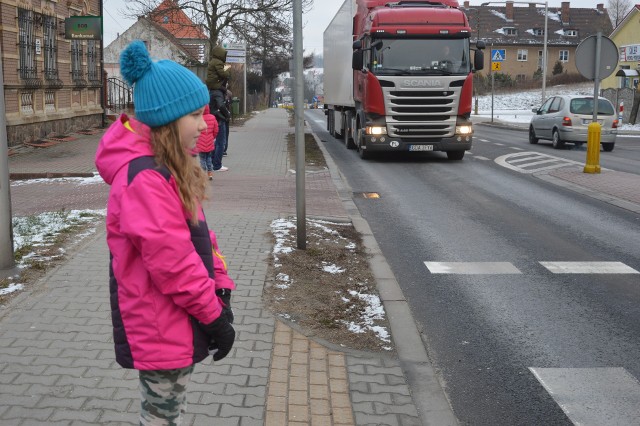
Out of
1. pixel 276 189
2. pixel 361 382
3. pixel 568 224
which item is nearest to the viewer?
pixel 361 382

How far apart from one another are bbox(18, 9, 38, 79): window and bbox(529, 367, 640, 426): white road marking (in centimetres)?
1797

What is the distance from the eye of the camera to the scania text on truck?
57.1 ft

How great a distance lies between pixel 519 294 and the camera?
686cm

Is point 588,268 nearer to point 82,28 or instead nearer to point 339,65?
point 339,65

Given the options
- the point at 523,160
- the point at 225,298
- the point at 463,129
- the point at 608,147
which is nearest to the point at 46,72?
the point at 463,129

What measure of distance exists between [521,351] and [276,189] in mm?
7726

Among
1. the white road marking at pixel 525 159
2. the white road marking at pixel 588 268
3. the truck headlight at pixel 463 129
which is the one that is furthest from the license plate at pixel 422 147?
the white road marking at pixel 588 268

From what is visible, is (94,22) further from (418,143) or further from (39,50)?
(418,143)

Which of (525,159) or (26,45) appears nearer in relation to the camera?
(525,159)

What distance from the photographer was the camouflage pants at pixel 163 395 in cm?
281

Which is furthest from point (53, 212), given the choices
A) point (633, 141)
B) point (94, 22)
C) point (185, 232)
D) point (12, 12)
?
point (633, 141)

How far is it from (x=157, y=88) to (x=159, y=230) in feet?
1.67

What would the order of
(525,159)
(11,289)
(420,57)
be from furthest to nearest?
(525,159), (420,57), (11,289)

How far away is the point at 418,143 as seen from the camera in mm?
17953
